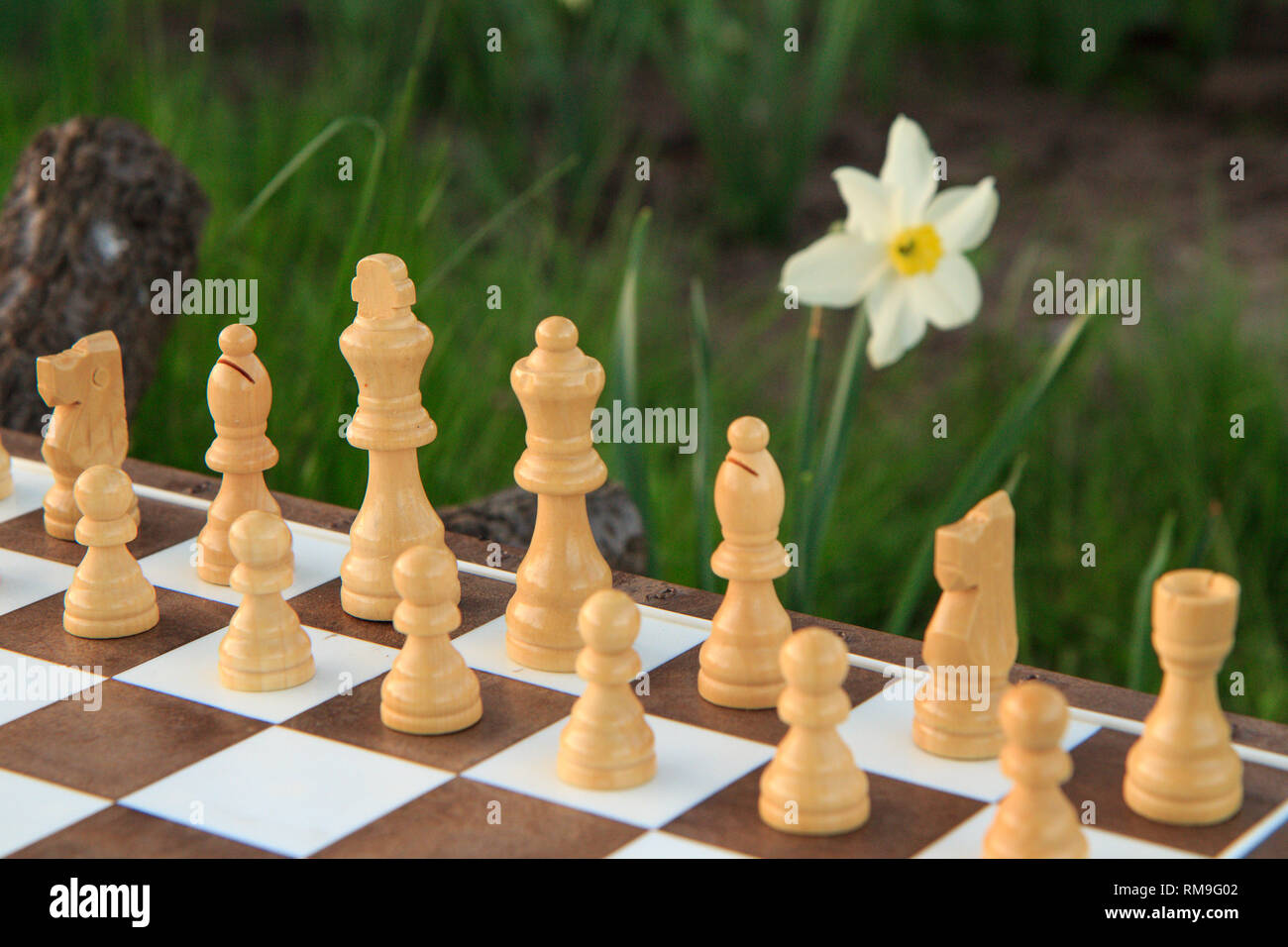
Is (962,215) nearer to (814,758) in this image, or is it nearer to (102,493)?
(814,758)

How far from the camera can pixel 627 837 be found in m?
1.10

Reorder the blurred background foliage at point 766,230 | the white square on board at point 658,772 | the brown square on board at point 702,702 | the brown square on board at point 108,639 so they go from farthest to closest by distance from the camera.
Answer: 1. the blurred background foliage at point 766,230
2. the brown square on board at point 108,639
3. the brown square on board at point 702,702
4. the white square on board at point 658,772

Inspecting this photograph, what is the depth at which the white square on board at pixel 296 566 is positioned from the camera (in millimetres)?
1510

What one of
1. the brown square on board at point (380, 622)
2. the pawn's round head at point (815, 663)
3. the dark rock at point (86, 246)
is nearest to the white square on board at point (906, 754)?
the pawn's round head at point (815, 663)

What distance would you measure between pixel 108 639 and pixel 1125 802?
2.79 ft

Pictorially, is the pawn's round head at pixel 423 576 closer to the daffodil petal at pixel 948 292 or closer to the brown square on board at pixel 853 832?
the brown square on board at pixel 853 832

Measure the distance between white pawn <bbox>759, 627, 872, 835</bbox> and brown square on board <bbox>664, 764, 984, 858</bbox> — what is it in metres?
0.01

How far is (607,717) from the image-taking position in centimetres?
116

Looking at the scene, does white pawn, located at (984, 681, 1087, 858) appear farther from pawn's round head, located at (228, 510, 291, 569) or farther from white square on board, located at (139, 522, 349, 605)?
white square on board, located at (139, 522, 349, 605)

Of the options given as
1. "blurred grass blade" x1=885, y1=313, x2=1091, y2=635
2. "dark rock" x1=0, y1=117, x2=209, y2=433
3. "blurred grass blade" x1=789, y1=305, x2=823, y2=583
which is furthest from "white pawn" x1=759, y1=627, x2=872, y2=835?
"dark rock" x1=0, y1=117, x2=209, y2=433

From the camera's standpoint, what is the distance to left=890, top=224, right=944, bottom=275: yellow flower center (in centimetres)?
154

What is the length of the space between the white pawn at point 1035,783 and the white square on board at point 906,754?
99 mm

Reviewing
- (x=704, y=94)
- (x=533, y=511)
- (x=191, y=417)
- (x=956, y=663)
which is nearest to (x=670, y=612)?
(x=956, y=663)

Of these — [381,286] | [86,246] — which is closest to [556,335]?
[381,286]
